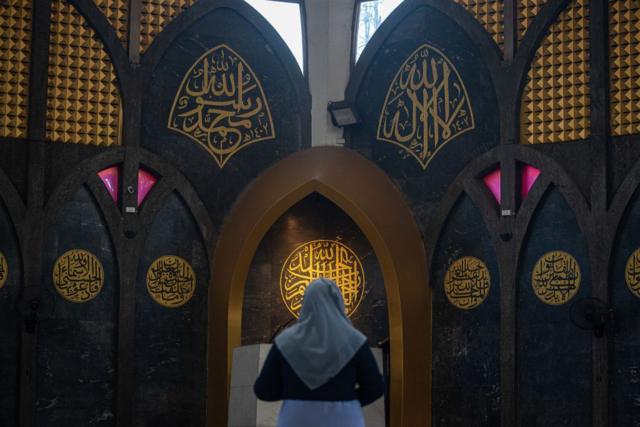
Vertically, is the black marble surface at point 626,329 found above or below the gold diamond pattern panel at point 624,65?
below

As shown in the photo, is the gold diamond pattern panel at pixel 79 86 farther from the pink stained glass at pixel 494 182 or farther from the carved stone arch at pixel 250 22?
the pink stained glass at pixel 494 182

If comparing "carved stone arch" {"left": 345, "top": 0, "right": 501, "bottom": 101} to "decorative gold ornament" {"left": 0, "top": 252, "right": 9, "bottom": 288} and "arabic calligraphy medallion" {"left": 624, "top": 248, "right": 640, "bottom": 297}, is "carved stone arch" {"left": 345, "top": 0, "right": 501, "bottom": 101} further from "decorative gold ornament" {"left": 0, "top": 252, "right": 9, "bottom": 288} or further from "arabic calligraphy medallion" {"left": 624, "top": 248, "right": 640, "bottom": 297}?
"decorative gold ornament" {"left": 0, "top": 252, "right": 9, "bottom": 288}

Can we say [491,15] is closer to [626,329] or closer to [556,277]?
[556,277]

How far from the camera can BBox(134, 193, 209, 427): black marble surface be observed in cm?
959

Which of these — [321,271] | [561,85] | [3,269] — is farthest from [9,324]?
[561,85]

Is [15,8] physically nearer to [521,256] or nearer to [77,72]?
[77,72]

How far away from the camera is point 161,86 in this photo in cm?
996

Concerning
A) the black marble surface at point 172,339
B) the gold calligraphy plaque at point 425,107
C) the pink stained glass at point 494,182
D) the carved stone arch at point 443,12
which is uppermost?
the carved stone arch at point 443,12

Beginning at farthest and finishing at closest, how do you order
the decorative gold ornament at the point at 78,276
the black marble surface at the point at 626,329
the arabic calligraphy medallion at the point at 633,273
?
the decorative gold ornament at the point at 78,276, the arabic calligraphy medallion at the point at 633,273, the black marble surface at the point at 626,329

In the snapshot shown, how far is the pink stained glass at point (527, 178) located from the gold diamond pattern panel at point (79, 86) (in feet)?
10.7

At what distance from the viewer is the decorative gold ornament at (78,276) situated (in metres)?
9.39

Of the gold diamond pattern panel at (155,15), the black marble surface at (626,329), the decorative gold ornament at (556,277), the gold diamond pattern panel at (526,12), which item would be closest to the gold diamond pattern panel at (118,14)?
the gold diamond pattern panel at (155,15)

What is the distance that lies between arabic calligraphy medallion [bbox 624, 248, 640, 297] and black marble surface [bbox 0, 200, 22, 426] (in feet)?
15.0

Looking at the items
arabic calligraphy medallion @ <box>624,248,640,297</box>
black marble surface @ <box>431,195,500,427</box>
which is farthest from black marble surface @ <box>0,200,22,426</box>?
arabic calligraphy medallion @ <box>624,248,640,297</box>
